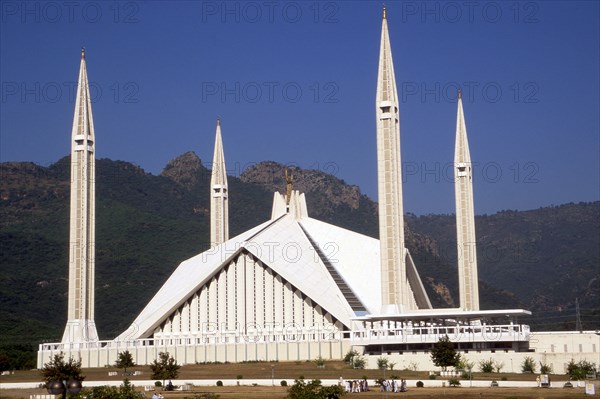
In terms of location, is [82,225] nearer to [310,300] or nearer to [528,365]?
[310,300]

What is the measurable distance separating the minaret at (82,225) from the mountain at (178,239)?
12517 millimetres

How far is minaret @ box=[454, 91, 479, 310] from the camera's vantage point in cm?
5200

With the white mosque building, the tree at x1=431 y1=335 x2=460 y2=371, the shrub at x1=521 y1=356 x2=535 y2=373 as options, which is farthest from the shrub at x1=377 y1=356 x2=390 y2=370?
the shrub at x1=521 y1=356 x2=535 y2=373

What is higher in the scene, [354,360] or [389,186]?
[389,186]

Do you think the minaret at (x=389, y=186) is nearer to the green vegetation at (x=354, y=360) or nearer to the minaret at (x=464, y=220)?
the green vegetation at (x=354, y=360)

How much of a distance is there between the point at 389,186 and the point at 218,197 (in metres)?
17.3

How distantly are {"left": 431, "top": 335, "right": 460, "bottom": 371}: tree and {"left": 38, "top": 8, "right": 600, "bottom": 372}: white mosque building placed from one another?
1.97 meters

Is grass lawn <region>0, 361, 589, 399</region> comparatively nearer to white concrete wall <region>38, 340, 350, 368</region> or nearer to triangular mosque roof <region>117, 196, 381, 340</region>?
white concrete wall <region>38, 340, 350, 368</region>

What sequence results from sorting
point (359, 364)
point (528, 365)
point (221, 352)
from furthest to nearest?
point (221, 352)
point (359, 364)
point (528, 365)

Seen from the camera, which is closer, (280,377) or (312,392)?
(312,392)

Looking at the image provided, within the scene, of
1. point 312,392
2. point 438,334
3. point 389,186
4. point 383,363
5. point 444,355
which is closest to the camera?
point 312,392

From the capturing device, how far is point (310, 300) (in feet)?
158

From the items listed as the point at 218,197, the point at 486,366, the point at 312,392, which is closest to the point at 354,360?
the point at 486,366

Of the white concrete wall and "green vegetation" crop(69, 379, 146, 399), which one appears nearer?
"green vegetation" crop(69, 379, 146, 399)
